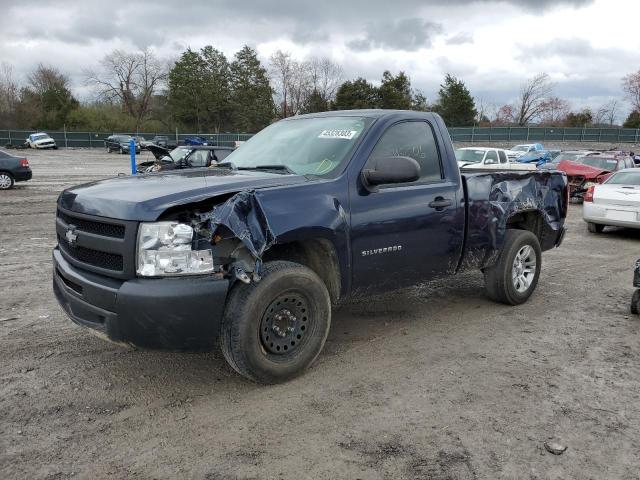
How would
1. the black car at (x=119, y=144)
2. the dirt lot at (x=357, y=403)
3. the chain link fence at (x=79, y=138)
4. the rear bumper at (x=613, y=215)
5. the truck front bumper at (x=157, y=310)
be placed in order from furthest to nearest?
the chain link fence at (x=79, y=138)
the black car at (x=119, y=144)
the rear bumper at (x=613, y=215)
the truck front bumper at (x=157, y=310)
the dirt lot at (x=357, y=403)

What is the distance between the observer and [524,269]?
5.93 m

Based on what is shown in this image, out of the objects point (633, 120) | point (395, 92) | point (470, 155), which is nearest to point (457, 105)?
point (395, 92)

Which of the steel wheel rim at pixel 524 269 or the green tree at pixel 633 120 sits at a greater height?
the green tree at pixel 633 120

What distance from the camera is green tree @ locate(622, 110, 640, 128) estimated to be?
6650 centimetres

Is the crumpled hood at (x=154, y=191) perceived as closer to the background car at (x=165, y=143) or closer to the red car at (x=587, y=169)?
the red car at (x=587, y=169)

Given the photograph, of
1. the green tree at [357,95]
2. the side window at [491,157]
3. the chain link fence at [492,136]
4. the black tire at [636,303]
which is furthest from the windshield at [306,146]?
the green tree at [357,95]

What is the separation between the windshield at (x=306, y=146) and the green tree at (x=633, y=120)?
73497 millimetres

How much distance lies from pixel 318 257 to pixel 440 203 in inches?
52.3

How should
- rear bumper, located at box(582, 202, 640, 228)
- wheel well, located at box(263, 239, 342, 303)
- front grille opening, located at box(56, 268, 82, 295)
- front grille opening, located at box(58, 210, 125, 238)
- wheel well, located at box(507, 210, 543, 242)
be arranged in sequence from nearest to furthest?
1. front grille opening, located at box(58, 210, 125, 238)
2. front grille opening, located at box(56, 268, 82, 295)
3. wheel well, located at box(263, 239, 342, 303)
4. wheel well, located at box(507, 210, 543, 242)
5. rear bumper, located at box(582, 202, 640, 228)

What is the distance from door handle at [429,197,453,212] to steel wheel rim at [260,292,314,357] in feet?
5.06

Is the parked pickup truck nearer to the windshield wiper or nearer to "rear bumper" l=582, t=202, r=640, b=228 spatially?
the windshield wiper

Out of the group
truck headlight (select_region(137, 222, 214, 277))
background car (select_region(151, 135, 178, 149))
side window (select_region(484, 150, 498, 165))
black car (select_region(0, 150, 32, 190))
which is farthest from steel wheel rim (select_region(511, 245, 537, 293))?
background car (select_region(151, 135, 178, 149))

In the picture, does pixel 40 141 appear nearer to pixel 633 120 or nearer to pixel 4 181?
pixel 4 181

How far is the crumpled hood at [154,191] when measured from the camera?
329 cm
